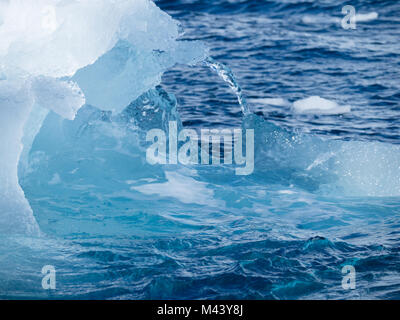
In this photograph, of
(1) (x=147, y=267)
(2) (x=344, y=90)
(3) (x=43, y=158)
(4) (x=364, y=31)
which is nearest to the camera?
(1) (x=147, y=267)

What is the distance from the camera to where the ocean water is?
4992mm

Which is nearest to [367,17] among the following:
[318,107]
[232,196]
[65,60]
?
[318,107]

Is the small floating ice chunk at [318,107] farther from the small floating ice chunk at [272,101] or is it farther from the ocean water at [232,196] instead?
the small floating ice chunk at [272,101]

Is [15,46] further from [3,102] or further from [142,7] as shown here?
[142,7]

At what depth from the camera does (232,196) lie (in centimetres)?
728

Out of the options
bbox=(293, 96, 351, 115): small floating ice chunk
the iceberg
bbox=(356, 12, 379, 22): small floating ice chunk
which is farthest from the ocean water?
bbox=(356, 12, 379, 22): small floating ice chunk

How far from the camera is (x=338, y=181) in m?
7.74

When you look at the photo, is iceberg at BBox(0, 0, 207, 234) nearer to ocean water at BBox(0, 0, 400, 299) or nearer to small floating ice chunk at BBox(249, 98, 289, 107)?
ocean water at BBox(0, 0, 400, 299)

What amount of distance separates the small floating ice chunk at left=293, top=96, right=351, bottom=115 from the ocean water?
0.04m

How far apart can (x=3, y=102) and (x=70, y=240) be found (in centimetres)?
148

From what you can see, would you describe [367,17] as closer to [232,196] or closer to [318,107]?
[318,107]

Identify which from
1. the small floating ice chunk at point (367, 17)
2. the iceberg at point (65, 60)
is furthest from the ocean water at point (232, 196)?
the small floating ice chunk at point (367, 17)

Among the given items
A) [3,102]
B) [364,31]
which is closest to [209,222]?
[3,102]

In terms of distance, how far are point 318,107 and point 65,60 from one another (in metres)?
6.25
